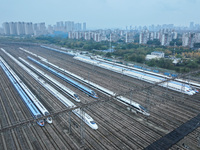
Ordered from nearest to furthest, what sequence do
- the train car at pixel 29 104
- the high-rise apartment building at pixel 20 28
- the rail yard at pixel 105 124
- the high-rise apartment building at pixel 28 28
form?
the rail yard at pixel 105 124, the train car at pixel 29 104, the high-rise apartment building at pixel 20 28, the high-rise apartment building at pixel 28 28

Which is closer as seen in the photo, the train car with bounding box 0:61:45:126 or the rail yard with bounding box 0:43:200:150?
the rail yard with bounding box 0:43:200:150

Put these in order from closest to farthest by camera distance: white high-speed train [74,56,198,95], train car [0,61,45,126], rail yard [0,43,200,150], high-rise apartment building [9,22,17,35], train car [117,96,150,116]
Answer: rail yard [0,43,200,150] < train car [0,61,45,126] < train car [117,96,150,116] < white high-speed train [74,56,198,95] < high-rise apartment building [9,22,17,35]

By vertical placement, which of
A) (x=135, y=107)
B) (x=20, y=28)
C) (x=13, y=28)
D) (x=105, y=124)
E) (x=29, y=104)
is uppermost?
(x=13, y=28)

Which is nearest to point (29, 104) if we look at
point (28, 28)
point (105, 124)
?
point (105, 124)

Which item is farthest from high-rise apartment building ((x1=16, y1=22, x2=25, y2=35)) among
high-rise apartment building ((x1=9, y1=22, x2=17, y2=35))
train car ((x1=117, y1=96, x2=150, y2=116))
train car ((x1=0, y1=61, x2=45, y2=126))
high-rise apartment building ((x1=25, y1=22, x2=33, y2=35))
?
train car ((x1=117, y1=96, x2=150, y2=116))

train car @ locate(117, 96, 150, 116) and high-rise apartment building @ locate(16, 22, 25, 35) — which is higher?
high-rise apartment building @ locate(16, 22, 25, 35)

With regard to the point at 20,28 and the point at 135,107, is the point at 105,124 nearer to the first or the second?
the point at 135,107

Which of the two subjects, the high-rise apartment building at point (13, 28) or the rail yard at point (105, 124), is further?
the high-rise apartment building at point (13, 28)

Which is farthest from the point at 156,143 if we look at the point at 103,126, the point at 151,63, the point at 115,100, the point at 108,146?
the point at 151,63

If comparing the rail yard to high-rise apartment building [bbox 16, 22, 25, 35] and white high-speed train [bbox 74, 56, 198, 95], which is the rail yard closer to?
white high-speed train [bbox 74, 56, 198, 95]

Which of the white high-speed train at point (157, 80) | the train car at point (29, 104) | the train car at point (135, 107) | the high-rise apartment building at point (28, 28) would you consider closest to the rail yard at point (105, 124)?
the train car at point (135, 107)

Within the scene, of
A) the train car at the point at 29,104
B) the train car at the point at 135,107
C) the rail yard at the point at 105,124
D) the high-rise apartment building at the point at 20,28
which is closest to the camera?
the rail yard at the point at 105,124

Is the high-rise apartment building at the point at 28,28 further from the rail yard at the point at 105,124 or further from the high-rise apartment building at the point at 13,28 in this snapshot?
the rail yard at the point at 105,124
